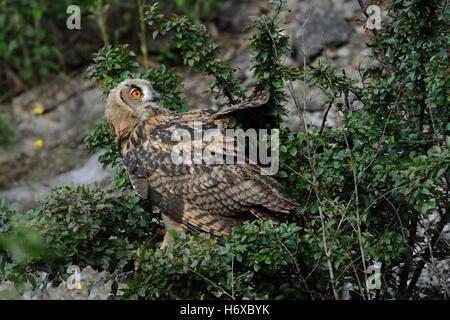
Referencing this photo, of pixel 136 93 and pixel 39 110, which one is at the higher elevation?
pixel 39 110

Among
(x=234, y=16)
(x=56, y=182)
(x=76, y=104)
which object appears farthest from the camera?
(x=234, y=16)

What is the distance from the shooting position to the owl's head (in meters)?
4.02

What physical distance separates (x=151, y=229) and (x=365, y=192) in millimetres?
1550

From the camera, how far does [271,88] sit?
367 cm

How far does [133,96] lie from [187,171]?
717 mm

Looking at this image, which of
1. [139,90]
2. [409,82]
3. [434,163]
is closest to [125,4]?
[139,90]

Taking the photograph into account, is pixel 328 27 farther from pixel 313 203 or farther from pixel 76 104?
pixel 313 203

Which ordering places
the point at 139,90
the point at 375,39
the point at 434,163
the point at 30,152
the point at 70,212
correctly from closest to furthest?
the point at 434,163 < the point at 70,212 < the point at 375,39 < the point at 139,90 < the point at 30,152

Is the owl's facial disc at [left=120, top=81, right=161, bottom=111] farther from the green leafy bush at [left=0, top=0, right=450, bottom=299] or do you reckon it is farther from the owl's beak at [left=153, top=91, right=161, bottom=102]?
the green leafy bush at [left=0, top=0, right=450, bottom=299]

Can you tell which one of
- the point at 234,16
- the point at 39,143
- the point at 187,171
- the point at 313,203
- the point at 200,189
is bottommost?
the point at 313,203

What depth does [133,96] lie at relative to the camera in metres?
4.05

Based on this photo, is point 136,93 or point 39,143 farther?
point 39,143

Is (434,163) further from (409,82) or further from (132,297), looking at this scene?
(132,297)

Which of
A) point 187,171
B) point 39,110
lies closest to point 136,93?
point 187,171
